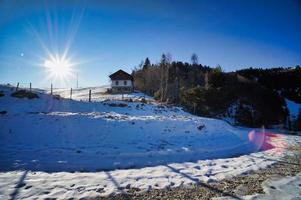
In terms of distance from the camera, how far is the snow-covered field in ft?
20.5

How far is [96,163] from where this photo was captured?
28.3 feet

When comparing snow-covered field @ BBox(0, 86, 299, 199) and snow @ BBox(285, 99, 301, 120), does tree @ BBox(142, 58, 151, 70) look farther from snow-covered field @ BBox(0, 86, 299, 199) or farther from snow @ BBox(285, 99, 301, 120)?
snow-covered field @ BBox(0, 86, 299, 199)

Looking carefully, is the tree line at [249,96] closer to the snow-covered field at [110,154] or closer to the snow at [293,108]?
the snow at [293,108]

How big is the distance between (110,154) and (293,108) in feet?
80.4

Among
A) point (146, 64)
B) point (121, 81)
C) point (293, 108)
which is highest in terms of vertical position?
point (146, 64)

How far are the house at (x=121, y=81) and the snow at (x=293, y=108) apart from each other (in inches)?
1619

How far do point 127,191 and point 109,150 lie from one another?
15.5ft

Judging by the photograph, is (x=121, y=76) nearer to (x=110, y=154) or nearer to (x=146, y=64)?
(x=146, y=64)

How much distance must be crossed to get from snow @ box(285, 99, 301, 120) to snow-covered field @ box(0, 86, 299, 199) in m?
14.3

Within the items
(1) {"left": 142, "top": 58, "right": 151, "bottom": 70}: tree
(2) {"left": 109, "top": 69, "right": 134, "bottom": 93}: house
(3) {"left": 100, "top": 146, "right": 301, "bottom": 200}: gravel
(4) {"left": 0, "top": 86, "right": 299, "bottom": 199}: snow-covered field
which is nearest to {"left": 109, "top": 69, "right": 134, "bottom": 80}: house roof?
(2) {"left": 109, "top": 69, "right": 134, "bottom": 93}: house

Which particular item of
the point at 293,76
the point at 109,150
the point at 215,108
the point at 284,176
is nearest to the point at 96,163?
the point at 109,150

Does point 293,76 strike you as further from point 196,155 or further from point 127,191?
point 127,191

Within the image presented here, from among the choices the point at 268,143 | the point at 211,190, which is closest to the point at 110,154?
the point at 211,190

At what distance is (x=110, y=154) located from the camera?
388 inches
